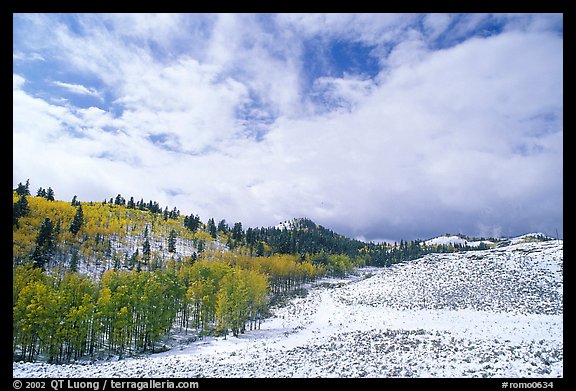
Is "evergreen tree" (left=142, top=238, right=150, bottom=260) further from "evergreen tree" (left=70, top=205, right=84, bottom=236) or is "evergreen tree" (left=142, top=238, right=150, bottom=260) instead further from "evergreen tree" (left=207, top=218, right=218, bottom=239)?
"evergreen tree" (left=207, top=218, right=218, bottom=239)

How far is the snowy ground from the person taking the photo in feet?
73.2

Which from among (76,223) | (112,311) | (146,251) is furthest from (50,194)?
(112,311)

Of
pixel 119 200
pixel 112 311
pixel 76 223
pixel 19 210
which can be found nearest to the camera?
pixel 112 311

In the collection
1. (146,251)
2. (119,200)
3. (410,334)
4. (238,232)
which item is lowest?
(410,334)

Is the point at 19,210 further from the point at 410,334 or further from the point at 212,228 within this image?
the point at 410,334

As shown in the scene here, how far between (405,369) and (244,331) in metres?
39.5

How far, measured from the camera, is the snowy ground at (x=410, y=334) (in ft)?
73.2

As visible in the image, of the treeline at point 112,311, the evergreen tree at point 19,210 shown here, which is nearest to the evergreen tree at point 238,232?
the evergreen tree at point 19,210

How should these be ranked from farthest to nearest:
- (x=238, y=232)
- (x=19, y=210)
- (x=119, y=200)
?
(x=119, y=200) → (x=238, y=232) → (x=19, y=210)

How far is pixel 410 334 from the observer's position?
35.8 metres
